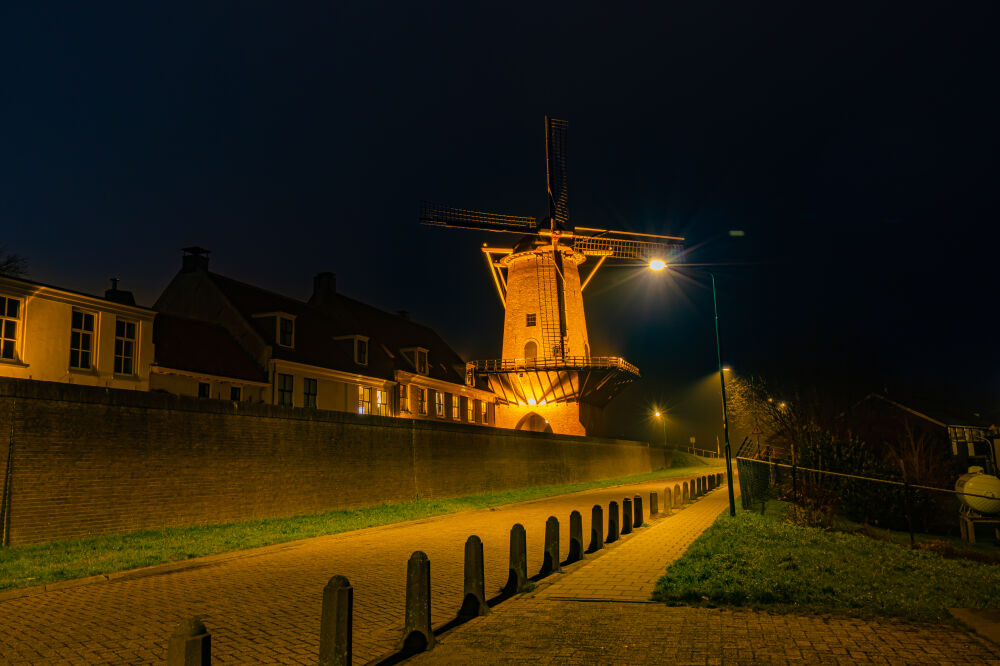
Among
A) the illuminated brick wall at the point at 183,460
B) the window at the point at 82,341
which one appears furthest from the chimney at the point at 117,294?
the illuminated brick wall at the point at 183,460

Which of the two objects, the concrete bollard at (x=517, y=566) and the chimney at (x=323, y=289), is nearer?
the concrete bollard at (x=517, y=566)

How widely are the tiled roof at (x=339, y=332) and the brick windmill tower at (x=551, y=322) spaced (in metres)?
4.24

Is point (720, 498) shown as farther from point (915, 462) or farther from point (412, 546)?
point (412, 546)

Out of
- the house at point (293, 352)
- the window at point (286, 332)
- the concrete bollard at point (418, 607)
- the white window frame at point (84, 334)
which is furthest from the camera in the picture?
the window at point (286, 332)

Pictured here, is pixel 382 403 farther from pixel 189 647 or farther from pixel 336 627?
pixel 189 647

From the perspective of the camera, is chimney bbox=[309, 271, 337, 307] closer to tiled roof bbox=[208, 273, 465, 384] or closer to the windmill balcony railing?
tiled roof bbox=[208, 273, 465, 384]

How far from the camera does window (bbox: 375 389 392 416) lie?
1521 inches

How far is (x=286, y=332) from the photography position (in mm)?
33312

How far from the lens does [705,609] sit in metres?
8.09

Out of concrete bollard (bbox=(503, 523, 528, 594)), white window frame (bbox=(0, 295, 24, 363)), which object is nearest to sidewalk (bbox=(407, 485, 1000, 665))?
concrete bollard (bbox=(503, 523, 528, 594))

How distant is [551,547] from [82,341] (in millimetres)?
18539

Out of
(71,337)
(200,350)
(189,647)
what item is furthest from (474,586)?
(200,350)

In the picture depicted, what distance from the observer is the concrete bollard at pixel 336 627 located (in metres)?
5.54

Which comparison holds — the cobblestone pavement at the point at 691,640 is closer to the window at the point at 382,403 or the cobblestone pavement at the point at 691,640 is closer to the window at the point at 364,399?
the window at the point at 364,399
